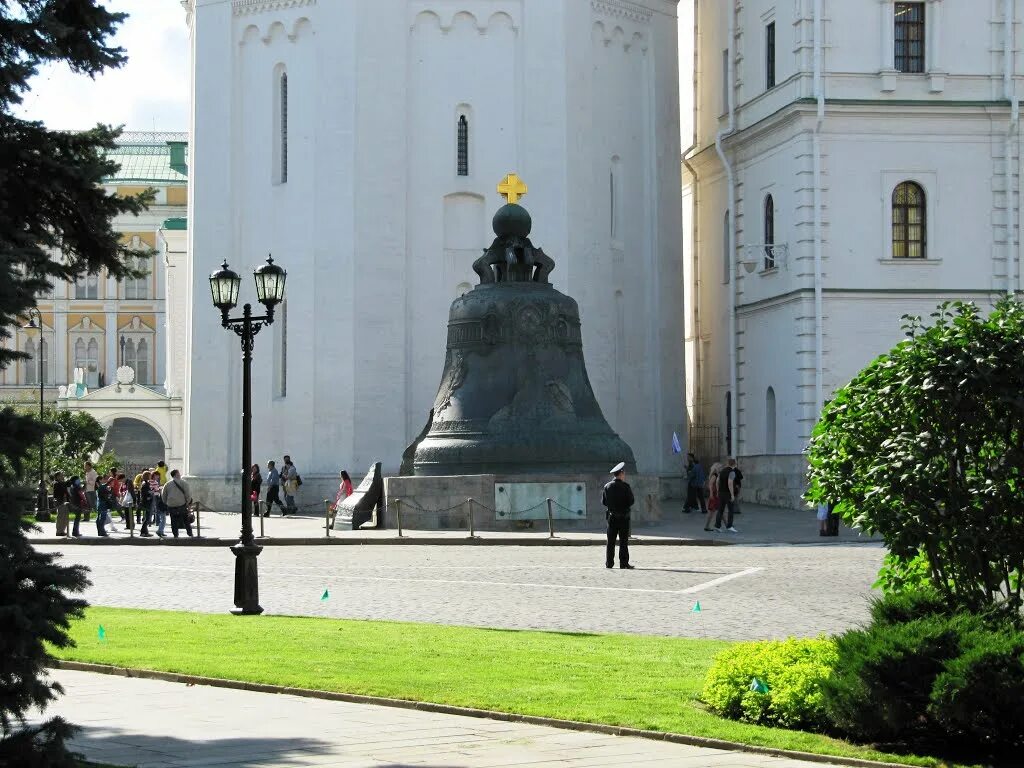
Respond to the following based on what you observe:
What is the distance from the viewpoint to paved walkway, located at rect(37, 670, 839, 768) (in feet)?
31.7

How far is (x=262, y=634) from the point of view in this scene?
15.9 meters

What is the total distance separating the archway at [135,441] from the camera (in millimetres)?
84375

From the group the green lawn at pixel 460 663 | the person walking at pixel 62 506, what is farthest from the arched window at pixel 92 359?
the green lawn at pixel 460 663

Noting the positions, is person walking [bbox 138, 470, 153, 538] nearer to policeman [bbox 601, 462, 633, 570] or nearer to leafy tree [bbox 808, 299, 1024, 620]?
policeman [bbox 601, 462, 633, 570]

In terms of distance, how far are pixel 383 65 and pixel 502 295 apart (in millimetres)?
14749

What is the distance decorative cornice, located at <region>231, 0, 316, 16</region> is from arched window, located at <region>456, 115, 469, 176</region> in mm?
5131

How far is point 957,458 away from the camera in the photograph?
10570mm

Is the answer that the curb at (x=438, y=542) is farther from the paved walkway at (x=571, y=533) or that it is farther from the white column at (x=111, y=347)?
the white column at (x=111, y=347)

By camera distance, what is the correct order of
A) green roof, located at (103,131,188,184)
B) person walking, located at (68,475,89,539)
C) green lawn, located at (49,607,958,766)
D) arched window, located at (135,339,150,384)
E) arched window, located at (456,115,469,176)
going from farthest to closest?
arched window, located at (135,339,150,384) → green roof, located at (103,131,188,184) → arched window, located at (456,115,469,176) → person walking, located at (68,475,89,539) → green lawn, located at (49,607,958,766)

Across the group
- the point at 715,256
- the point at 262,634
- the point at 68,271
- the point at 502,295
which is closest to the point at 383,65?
the point at 715,256

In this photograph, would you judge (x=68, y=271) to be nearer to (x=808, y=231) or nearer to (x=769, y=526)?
(x=769, y=526)

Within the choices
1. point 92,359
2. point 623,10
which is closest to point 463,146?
point 623,10

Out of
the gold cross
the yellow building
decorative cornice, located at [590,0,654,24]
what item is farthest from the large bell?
the yellow building

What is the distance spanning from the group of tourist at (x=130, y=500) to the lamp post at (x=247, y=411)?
1225 cm
